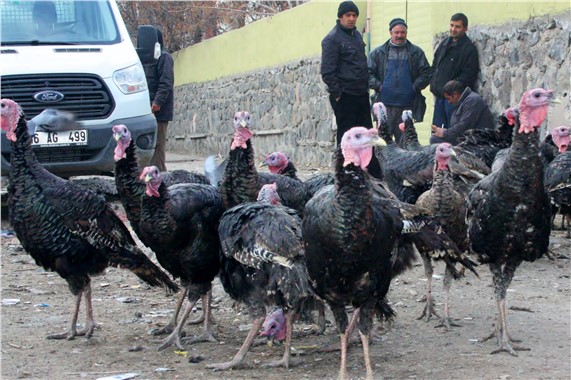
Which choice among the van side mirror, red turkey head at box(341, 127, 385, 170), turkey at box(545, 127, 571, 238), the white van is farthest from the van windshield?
red turkey head at box(341, 127, 385, 170)

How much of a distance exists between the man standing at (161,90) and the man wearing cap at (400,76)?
116 inches

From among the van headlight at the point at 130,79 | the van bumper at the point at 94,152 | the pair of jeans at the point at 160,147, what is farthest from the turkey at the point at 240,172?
the pair of jeans at the point at 160,147

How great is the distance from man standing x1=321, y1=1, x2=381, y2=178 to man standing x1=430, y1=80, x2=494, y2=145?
99 centimetres

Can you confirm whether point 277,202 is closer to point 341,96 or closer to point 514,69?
point 341,96

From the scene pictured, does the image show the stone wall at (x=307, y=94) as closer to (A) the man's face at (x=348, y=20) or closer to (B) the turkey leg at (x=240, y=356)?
(A) the man's face at (x=348, y=20)

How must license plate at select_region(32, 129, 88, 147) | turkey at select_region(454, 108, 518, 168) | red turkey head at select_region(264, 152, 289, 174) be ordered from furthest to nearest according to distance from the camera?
license plate at select_region(32, 129, 88, 147)
turkey at select_region(454, 108, 518, 168)
red turkey head at select_region(264, 152, 289, 174)

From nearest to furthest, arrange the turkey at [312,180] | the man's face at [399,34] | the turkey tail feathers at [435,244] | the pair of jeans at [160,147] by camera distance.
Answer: the turkey tail feathers at [435,244]
the turkey at [312,180]
the man's face at [399,34]
the pair of jeans at [160,147]

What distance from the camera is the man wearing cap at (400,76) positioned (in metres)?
11.5

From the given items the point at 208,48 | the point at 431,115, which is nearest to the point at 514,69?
the point at 431,115

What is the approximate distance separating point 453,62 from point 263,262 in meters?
6.83

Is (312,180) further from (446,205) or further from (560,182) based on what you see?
(560,182)

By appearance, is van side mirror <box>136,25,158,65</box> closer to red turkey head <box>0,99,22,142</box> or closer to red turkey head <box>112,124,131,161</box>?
red turkey head <box>0,99,22,142</box>

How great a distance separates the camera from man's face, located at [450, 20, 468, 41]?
442 inches

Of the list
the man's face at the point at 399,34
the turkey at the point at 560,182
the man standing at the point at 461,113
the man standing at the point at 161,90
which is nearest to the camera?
the turkey at the point at 560,182
